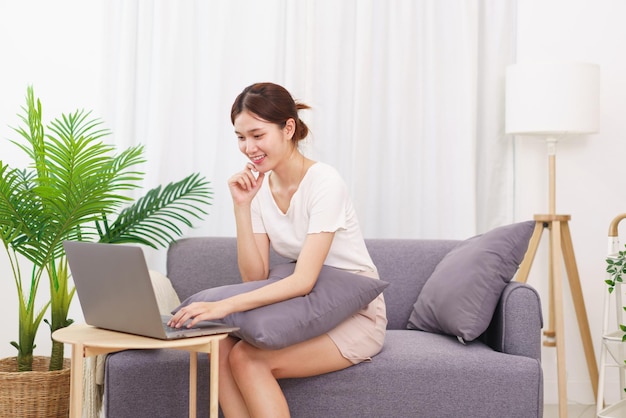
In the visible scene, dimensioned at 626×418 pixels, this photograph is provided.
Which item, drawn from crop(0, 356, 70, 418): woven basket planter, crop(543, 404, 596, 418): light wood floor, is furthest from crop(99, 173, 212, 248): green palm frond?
crop(543, 404, 596, 418): light wood floor

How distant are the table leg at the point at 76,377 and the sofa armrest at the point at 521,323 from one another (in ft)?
4.50

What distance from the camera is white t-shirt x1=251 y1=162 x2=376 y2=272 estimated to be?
227 centimetres

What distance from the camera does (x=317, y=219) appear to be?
7.36 feet

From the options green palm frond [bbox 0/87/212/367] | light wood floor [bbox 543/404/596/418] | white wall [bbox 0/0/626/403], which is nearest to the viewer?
green palm frond [bbox 0/87/212/367]

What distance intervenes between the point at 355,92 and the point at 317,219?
1374 mm

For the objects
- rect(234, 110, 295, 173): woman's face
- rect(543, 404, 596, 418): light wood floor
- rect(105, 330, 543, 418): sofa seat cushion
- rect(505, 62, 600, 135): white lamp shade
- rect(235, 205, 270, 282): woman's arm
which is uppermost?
rect(505, 62, 600, 135): white lamp shade

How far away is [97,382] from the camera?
8.27 feet

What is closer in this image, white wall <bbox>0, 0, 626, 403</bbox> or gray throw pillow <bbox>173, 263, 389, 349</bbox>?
gray throw pillow <bbox>173, 263, 389, 349</bbox>

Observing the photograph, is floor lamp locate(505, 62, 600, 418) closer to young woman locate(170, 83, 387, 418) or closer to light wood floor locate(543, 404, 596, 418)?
light wood floor locate(543, 404, 596, 418)

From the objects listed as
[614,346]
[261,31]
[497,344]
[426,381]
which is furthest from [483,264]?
[261,31]

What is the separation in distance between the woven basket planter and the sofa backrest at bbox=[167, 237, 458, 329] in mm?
567

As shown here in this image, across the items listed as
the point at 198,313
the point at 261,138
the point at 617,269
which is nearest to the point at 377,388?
the point at 198,313

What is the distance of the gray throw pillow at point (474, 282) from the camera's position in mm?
2525

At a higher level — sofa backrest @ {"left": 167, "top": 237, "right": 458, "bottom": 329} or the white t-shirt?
the white t-shirt
